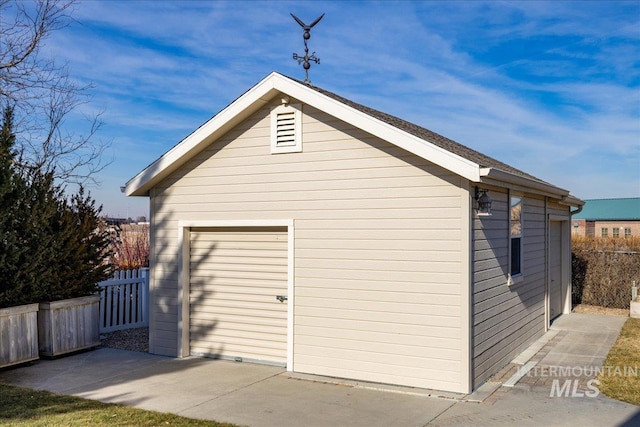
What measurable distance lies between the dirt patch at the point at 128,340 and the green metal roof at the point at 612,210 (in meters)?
46.0

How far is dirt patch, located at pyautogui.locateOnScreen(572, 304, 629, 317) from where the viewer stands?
44.3ft

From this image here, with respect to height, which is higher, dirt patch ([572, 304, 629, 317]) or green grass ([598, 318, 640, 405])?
green grass ([598, 318, 640, 405])

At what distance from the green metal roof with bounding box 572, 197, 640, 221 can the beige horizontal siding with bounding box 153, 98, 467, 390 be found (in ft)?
152

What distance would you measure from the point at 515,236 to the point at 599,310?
7.03 meters

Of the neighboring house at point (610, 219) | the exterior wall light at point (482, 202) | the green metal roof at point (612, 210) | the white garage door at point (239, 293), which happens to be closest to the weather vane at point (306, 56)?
the white garage door at point (239, 293)

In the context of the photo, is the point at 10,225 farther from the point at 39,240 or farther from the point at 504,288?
the point at 504,288

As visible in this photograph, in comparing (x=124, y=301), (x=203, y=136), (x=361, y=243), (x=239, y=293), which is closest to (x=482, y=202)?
(x=361, y=243)

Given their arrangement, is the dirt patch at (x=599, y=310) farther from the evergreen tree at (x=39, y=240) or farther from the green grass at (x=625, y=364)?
the evergreen tree at (x=39, y=240)

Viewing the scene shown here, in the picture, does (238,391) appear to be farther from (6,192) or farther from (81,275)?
(6,192)

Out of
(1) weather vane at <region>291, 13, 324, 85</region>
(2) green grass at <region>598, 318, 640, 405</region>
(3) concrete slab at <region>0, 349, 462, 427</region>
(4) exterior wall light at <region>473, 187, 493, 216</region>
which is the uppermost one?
(1) weather vane at <region>291, 13, 324, 85</region>

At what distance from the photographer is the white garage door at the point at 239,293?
8.27 metres

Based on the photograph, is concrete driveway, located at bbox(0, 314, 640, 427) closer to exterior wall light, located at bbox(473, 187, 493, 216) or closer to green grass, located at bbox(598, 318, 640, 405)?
green grass, located at bbox(598, 318, 640, 405)

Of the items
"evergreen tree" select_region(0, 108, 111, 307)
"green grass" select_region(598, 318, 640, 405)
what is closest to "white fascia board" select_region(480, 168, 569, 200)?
"green grass" select_region(598, 318, 640, 405)

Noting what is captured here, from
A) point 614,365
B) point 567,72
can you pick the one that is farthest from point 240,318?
point 567,72
